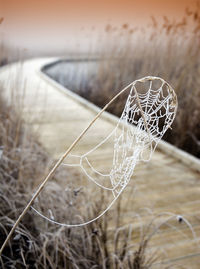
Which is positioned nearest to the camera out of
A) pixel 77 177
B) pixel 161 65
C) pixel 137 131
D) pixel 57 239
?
pixel 137 131

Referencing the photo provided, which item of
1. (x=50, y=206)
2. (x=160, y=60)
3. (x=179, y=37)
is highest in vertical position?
(x=179, y=37)

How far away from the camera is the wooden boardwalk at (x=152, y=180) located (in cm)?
136

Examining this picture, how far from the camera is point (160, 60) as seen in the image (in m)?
3.46

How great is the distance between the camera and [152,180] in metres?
1.94

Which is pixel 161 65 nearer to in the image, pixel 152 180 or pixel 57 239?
pixel 152 180

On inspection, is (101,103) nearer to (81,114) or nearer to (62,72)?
(81,114)

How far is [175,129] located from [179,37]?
3.28 feet

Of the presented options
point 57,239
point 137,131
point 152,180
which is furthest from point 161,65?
point 137,131

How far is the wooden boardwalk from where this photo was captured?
1364mm

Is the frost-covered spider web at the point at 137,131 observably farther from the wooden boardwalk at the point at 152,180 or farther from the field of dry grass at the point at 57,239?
the wooden boardwalk at the point at 152,180

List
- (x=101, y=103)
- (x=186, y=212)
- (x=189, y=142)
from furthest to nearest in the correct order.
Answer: (x=101, y=103), (x=189, y=142), (x=186, y=212)

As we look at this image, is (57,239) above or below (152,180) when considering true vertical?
above

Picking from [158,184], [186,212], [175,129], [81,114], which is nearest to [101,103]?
[81,114]

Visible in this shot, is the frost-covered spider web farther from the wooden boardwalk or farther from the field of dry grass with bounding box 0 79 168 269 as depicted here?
the wooden boardwalk
